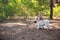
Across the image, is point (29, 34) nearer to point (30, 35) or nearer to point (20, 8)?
point (30, 35)

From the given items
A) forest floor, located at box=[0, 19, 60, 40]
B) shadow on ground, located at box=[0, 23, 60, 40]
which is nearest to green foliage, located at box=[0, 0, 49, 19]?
forest floor, located at box=[0, 19, 60, 40]

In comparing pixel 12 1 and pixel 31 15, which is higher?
pixel 12 1

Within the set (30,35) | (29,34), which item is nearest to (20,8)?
(29,34)

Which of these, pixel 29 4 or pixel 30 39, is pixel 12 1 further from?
pixel 30 39

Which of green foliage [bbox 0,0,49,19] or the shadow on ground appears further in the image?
green foliage [bbox 0,0,49,19]

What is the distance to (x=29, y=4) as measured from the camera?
20.0m

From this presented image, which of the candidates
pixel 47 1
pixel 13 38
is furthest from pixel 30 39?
pixel 47 1

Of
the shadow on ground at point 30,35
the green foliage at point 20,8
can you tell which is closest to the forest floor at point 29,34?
the shadow on ground at point 30,35

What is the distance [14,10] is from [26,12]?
39.5 inches

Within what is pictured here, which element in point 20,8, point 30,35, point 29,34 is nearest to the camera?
point 30,35

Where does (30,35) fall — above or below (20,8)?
below

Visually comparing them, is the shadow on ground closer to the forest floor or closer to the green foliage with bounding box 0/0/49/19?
the forest floor

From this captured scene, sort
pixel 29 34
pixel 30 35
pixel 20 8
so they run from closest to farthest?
pixel 30 35
pixel 29 34
pixel 20 8

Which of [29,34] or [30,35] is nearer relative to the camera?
[30,35]
